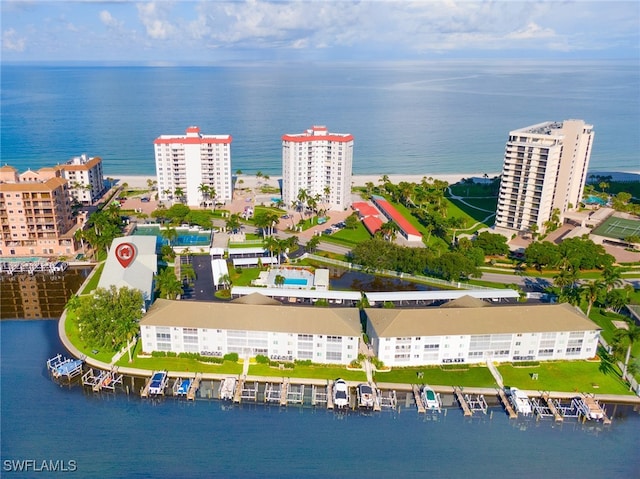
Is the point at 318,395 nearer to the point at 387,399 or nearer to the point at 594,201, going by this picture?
the point at 387,399

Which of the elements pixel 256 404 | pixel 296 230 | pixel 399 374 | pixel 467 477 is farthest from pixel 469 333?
pixel 296 230

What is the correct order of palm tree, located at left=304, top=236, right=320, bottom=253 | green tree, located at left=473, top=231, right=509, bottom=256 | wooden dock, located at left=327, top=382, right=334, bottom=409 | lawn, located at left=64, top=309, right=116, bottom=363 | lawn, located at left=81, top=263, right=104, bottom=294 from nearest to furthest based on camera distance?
wooden dock, located at left=327, top=382, right=334, bottom=409 → lawn, located at left=64, top=309, right=116, bottom=363 → lawn, located at left=81, top=263, right=104, bottom=294 → green tree, located at left=473, top=231, right=509, bottom=256 → palm tree, located at left=304, top=236, right=320, bottom=253

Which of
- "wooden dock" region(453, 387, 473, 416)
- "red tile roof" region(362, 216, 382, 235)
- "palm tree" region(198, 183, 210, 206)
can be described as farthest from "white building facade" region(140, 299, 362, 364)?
"palm tree" region(198, 183, 210, 206)

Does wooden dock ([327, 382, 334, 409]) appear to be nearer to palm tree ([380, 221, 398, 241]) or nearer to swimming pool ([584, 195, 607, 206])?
palm tree ([380, 221, 398, 241])

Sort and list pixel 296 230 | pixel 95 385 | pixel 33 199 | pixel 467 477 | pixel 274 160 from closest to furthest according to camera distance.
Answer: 1. pixel 467 477
2. pixel 95 385
3. pixel 33 199
4. pixel 296 230
5. pixel 274 160

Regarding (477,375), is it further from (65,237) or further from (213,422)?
(65,237)

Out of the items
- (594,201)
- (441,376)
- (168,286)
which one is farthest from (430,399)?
(594,201)
